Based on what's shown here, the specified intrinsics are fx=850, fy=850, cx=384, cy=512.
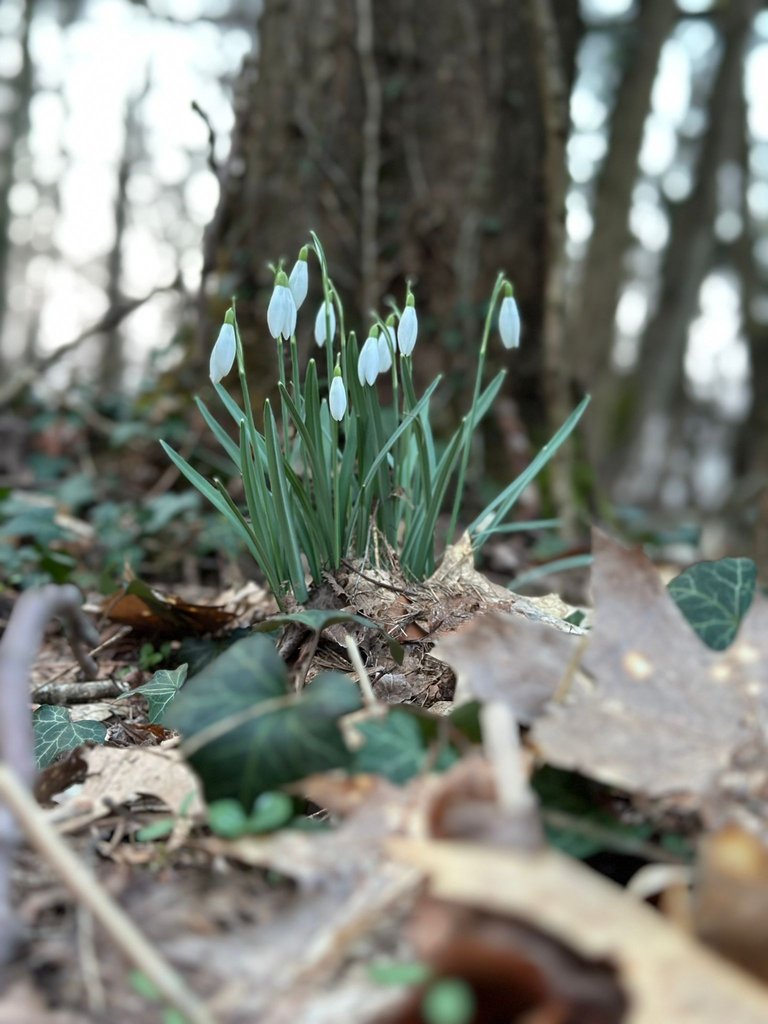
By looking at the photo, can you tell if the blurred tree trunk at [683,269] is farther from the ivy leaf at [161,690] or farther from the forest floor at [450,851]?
the forest floor at [450,851]

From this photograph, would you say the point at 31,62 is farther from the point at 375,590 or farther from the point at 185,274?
the point at 375,590

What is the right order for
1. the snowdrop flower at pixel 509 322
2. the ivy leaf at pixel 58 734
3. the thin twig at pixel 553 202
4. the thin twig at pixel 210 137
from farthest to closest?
the thin twig at pixel 553 202 < the thin twig at pixel 210 137 < the snowdrop flower at pixel 509 322 < the ivy leaf at pixel 58 734

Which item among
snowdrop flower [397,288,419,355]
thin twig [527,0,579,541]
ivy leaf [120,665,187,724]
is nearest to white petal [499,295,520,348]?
snowdrop flower [397,288,419,355]

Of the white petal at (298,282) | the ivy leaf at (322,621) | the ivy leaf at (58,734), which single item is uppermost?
the white petal at (298,282)

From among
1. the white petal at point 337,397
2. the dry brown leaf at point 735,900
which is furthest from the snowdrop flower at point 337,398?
the dry brown leaf at point 735,900

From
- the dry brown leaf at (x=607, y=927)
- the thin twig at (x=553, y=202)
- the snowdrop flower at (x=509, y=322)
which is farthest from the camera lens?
the thin twig at (x=553, y=202)

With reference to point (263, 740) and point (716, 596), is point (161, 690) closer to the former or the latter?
point (263, 740)

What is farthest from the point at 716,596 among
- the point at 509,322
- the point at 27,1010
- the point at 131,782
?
the point at 27,1010
